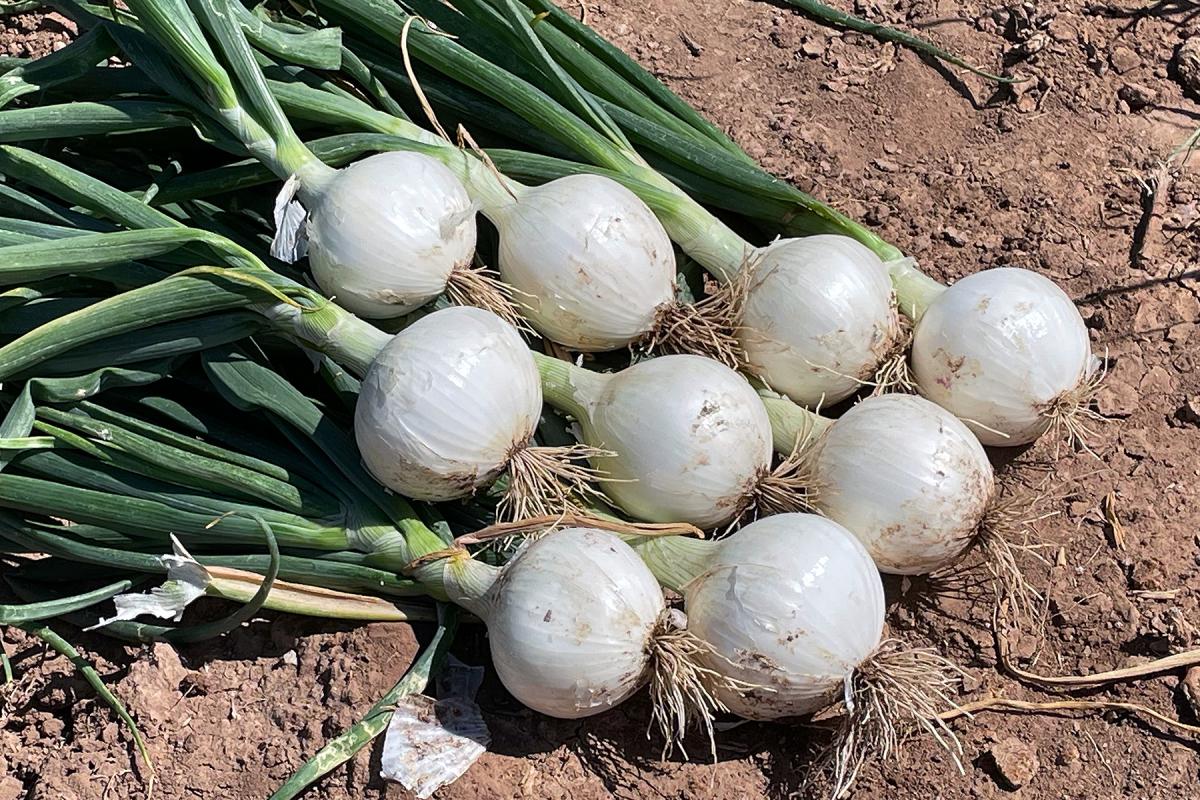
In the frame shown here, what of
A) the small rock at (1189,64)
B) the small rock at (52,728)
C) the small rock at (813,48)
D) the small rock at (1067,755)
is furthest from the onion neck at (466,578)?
the small rock at (1189,64)

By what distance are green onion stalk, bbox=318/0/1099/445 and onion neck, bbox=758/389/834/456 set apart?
1.8 inches

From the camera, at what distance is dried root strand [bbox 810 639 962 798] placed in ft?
5.91

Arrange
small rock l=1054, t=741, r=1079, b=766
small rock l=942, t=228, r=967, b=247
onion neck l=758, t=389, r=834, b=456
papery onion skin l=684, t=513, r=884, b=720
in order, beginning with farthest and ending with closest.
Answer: small rock l=942, t=228, r=967, b=247
onion neck l=758, t=389, r=834, b=456
small rock l=1054, t=741, r=1079, b=766
papery onion skin l=684, t=513, r=884, b=720

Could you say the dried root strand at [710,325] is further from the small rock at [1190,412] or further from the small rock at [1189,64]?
the small rock at [1189,64]

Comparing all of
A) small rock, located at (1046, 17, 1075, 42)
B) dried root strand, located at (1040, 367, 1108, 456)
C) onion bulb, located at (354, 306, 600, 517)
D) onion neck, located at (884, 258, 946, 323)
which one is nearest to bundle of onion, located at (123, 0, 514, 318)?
onion bulb, located at (354, 306, 600, 517)

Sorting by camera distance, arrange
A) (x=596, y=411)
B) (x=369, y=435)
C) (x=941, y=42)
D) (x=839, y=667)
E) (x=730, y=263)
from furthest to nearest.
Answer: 1. (x=941, y=42)
2. (x=730, y=263)
3. (x=596, y=411)
4. (x=369, y=435)
5. (x=839, y=667)

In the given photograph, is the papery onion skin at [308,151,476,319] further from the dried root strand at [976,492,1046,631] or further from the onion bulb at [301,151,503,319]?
the dried root strand at [976,492,1046,631]

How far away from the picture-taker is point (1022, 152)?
261cm

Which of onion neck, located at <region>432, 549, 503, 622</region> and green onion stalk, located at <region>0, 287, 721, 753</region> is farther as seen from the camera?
onion neck, located at <region>432, 549, 503, 622</region>

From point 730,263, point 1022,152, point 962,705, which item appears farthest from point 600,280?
point 1022,152

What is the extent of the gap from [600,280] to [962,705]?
99 cm

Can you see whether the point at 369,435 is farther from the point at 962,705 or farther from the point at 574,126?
the point at 962,705

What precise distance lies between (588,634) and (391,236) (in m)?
0.78

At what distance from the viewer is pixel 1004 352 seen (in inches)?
80.5
